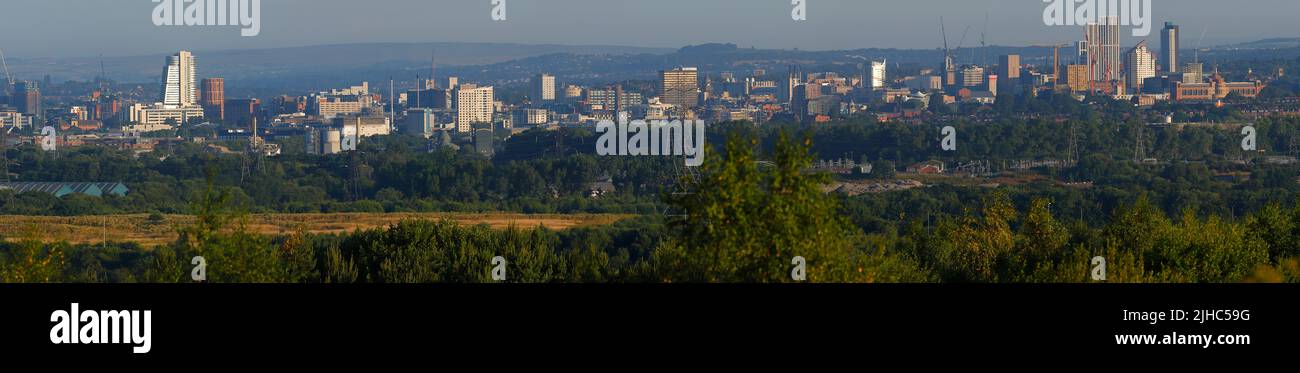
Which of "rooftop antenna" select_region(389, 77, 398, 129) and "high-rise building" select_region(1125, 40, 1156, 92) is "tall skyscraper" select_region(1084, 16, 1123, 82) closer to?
"high-rise building" select_region(1125, 40, 1156, 92)

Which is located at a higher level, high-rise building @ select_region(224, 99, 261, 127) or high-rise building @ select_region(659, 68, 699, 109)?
high-rise building @ select_region(659, 68, 699, 109)

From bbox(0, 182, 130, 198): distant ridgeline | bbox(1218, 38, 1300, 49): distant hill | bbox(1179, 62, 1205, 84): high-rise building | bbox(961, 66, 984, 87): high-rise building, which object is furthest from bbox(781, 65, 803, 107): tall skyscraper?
bbox(0, 182, 130, 198): distant ridgeline

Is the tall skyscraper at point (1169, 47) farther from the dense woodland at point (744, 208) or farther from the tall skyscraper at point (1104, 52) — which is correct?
the dense woodland at point (744, 208)

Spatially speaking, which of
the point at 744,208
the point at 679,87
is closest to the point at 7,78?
the point at 679,87

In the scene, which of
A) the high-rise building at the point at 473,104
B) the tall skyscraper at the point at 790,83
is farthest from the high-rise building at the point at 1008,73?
the high-rise building at the point at 473,104

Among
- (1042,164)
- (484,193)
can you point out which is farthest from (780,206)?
(1042,164)

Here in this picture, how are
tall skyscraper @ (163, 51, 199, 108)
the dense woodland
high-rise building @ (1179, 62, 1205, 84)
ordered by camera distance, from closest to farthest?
the dense woodland, high-rise building @ (1179, 62, 1205, 84), tall skyscraper @ (163, 51, 199, 108)

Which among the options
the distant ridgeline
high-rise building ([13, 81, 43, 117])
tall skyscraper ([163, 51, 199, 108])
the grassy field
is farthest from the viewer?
tall skyscraper ([163, 51, 199, 108])

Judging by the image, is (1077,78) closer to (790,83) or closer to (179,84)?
(790,83)
